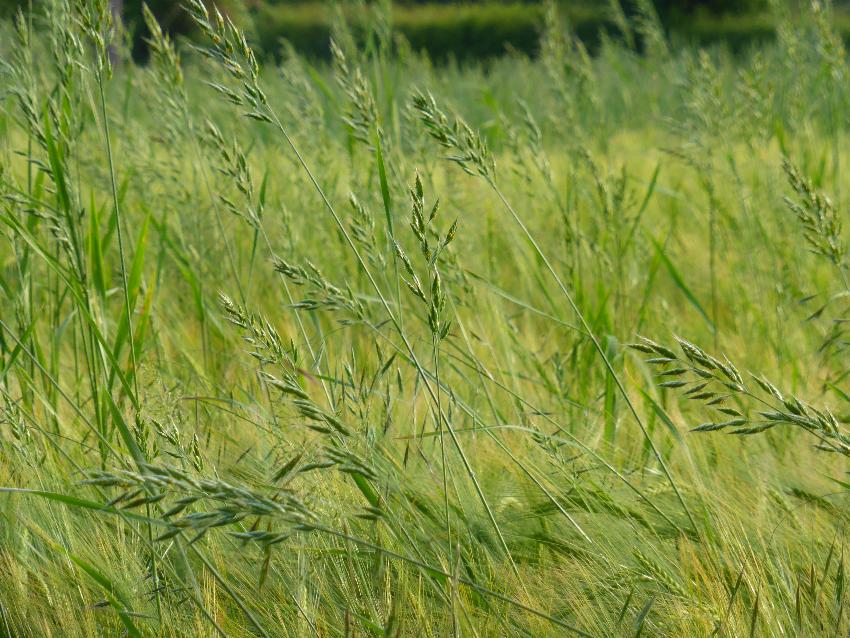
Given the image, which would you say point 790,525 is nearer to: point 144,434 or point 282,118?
point 144,434

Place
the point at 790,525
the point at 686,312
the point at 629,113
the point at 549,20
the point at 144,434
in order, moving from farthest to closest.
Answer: the point at 629,113, the point at 549,20, the point at 686,312, the point at 790,525, the point at 144,434

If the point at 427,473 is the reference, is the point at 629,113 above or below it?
below

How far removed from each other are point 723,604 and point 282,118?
2427mm

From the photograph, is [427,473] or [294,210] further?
[294,210]

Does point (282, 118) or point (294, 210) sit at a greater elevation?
point (282, 118)

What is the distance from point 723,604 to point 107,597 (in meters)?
0.76

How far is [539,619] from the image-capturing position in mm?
1037

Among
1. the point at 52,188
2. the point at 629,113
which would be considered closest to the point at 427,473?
the point at 52,188

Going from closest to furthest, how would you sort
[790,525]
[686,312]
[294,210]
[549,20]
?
[790,525] → [686,312] → [549,20] → [294,210]

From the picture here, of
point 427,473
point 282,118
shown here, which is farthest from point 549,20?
point 427,473

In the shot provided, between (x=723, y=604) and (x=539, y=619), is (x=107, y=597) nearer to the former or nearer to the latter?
(x=539, y=619)

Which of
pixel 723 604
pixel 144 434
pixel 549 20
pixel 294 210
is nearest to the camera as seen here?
pixel 723 604

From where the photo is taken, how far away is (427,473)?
4.29 ft

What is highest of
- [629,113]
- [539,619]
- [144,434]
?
[144,434]
